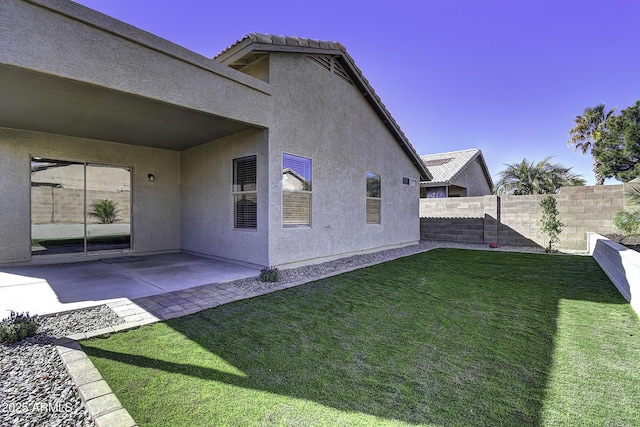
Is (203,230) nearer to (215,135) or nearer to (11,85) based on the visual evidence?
(215,135)

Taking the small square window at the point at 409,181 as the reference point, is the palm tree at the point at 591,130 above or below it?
above

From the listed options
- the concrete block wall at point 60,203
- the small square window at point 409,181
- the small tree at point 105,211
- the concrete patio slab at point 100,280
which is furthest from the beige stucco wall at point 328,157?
the concrete block wall at point 60,203

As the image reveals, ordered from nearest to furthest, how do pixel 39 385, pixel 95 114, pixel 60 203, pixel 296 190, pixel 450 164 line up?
pixel 39 385
pixel 95 114
pixel 296 190
pixel 60 203
pixel 450 164

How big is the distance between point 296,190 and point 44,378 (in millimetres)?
6484

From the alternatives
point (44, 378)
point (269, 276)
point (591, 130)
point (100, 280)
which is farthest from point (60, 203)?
point (591, 130)

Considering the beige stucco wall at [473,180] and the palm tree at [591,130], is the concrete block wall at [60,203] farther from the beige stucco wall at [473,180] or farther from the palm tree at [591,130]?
the palm tree at [591,130]

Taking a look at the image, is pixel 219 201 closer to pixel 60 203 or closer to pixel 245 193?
pixel 245 193

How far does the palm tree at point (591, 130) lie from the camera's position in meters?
27.5

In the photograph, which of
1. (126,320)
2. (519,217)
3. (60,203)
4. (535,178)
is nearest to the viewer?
(126,320)

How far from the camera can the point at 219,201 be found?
9.40 metres

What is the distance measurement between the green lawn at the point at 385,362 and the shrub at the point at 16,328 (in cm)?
92

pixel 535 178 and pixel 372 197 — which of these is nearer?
pixel 372 197

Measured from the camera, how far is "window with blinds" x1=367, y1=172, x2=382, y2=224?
A: 12023mm

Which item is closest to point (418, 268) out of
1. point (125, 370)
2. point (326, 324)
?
point (326, 324)
